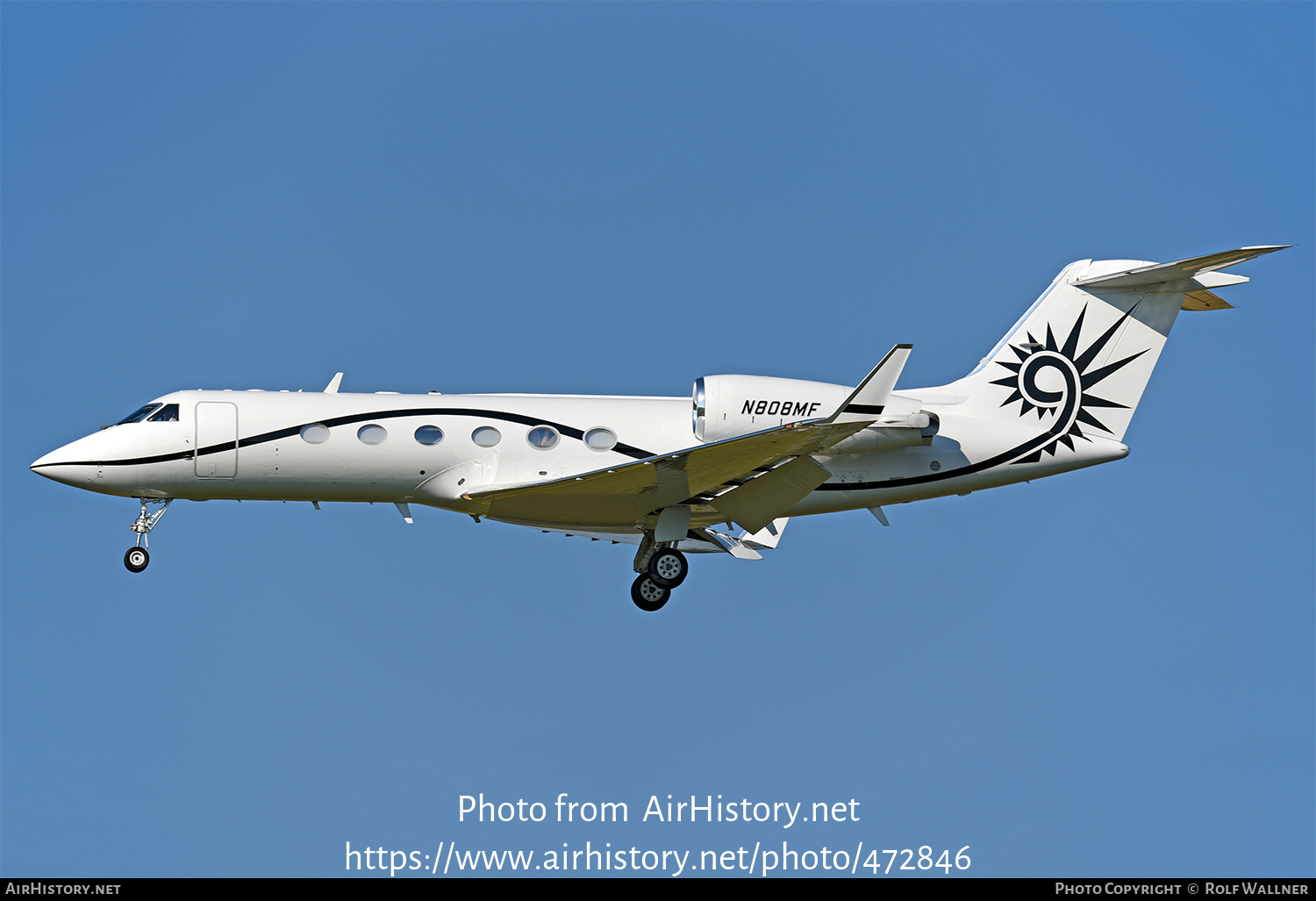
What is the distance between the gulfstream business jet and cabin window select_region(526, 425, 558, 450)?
0.7 inches

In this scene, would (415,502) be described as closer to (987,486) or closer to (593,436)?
(593,436)

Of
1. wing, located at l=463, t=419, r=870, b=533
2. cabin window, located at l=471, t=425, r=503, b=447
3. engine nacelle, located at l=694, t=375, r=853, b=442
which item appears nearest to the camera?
wing, located at l=463, t=419, r=870, b=533

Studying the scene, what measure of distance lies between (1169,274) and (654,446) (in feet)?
28.4

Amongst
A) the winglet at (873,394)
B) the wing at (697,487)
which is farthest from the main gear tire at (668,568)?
the winglet at (873,394)

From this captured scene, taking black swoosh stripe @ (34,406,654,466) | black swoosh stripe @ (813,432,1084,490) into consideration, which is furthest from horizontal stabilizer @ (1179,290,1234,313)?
black swoosh stripe @ (34,406,654,466)

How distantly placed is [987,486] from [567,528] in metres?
6.75

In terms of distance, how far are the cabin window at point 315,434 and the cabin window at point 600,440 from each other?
12.7 ft

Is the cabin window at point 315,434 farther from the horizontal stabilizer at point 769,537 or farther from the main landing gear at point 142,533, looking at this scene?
the horizontal stabilizer at point 769,537

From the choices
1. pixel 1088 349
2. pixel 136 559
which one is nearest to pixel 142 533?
pixel 136 559

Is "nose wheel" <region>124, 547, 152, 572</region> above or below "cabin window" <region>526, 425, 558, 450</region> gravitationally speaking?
below

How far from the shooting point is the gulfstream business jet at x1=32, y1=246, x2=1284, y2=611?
67.2 ft

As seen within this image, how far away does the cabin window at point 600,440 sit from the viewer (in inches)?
843

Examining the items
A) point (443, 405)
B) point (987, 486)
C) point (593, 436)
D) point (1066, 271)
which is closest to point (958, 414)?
point (987, 486)

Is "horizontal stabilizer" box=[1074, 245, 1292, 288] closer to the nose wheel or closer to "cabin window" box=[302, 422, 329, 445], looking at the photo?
"cabin window" box=[302, 422, 329, 445]
